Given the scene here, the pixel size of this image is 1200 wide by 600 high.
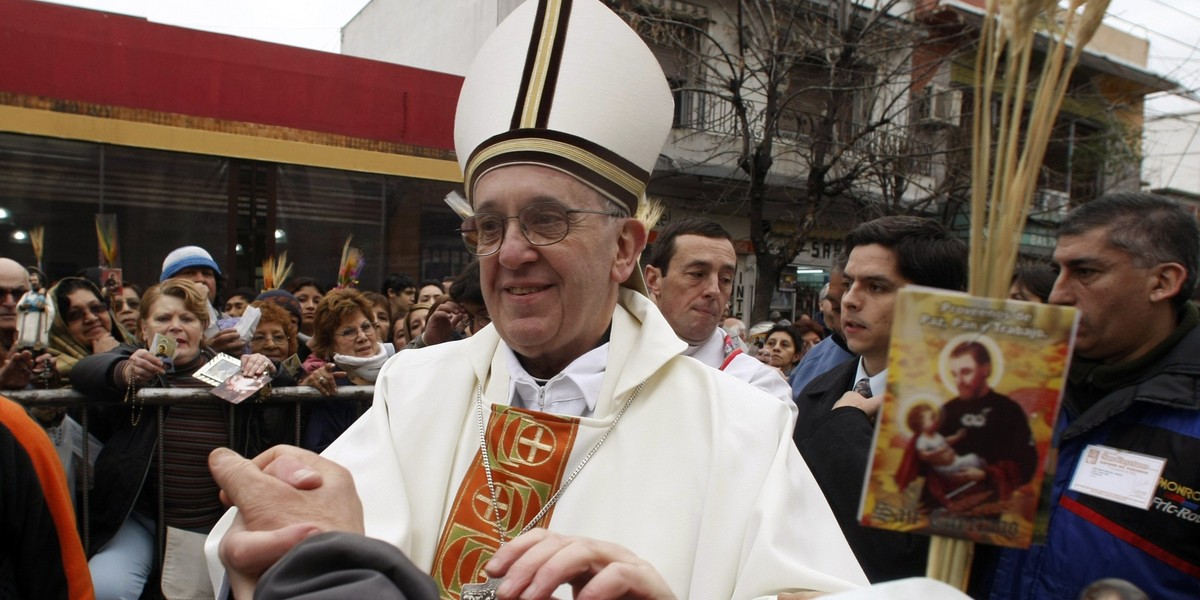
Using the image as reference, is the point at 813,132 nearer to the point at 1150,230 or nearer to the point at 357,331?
the point at 357,331

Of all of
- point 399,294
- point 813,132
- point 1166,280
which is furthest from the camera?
point 813,132

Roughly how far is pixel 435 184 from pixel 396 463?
10246mm

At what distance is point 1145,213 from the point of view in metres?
2.41

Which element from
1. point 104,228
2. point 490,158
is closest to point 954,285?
point 490,158

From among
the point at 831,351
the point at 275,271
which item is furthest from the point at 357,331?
the point at 275,271

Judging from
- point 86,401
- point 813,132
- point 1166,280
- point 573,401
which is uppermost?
point 813,132

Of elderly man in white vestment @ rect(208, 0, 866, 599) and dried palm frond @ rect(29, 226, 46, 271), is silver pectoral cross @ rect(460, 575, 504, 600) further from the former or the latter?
dried palm frond @ rect(29, 226, 46, 271)

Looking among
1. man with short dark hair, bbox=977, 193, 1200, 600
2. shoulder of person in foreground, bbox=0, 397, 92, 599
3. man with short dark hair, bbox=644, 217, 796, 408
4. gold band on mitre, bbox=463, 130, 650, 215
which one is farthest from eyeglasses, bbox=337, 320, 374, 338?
man with short dark hair, bbox=977, 193, 1200, 600

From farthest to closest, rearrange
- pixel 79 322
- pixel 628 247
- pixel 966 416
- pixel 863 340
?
1. pixel 79 322
2. pixel 863 340
3. pixel 628 247
4. pixel 966 416

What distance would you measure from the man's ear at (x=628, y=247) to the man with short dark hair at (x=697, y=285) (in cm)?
147

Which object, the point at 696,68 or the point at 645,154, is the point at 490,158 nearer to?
the point at 645,154

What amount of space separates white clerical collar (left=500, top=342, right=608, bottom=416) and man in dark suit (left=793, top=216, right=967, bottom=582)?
31.6 inches

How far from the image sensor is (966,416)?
0.83 metres

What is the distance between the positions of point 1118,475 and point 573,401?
150 cm
